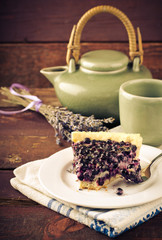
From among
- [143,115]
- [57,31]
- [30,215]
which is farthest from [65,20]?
[30,215]

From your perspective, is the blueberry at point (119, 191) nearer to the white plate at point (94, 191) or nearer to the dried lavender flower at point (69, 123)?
the white plate at point (94, 191)

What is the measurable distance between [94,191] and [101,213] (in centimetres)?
13

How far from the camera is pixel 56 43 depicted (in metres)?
2.39

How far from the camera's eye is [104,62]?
161 cm

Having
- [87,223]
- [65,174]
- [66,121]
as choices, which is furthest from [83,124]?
[87,223]

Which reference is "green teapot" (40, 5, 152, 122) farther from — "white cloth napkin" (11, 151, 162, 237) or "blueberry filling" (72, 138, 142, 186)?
"white cloth napkin" (11, 151, 162, 237)

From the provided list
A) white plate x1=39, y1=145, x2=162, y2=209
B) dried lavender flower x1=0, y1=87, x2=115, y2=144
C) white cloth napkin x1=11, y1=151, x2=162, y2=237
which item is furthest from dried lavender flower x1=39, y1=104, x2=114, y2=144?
white cloth napkin x1=11, y1=151, x2=162, y2=237

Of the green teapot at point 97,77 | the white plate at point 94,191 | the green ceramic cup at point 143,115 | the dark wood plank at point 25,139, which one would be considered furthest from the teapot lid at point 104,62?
the white plate at point 94,191

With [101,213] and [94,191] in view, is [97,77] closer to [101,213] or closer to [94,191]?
[94,191]

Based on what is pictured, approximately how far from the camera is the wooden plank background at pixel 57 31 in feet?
7.44

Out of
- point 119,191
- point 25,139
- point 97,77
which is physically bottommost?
point 25,139

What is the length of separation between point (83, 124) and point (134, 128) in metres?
0.23

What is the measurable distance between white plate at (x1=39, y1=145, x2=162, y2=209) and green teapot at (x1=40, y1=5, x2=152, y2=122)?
0.39m

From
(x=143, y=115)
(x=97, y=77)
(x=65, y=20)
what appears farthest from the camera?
(x=65, y=20)
